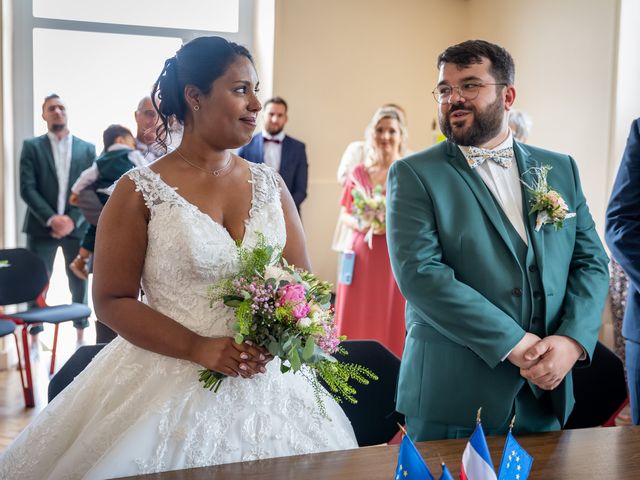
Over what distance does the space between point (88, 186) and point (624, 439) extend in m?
3.52

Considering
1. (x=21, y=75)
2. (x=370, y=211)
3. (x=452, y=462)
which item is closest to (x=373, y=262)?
(x=370, y=211)

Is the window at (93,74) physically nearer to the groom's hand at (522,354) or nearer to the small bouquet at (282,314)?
the small bouquet at (282,314)

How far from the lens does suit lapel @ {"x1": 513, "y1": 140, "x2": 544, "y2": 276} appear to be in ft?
7.14

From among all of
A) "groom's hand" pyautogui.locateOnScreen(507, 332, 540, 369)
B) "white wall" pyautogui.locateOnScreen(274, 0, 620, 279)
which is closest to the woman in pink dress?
"white wall" pyautogui.locateOnScreen(274, 0, 620, 279)

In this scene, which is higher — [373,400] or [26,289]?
[373,400]

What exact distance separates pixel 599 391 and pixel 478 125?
1131mm

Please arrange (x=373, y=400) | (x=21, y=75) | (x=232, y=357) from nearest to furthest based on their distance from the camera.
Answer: (x=232, y=357)
(x=373, y=400)
(x=21, y=75)

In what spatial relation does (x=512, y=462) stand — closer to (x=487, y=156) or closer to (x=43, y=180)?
(x=487, y=156)

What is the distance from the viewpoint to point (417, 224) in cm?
218

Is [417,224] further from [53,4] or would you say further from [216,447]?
[53,4]

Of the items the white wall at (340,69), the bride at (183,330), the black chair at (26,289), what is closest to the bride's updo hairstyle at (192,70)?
the bride at (183,330)

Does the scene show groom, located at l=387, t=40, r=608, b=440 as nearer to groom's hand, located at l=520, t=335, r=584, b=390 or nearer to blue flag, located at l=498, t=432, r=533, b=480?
groom's hand, located at l=520, t=335, r=584, b=390

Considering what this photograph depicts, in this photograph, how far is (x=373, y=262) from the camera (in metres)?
5.00

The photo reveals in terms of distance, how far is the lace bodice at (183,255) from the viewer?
1.97 metres
